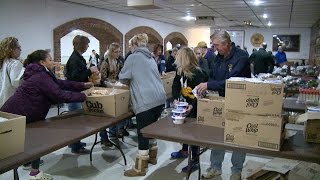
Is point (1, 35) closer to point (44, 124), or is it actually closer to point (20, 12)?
point (20, 12)

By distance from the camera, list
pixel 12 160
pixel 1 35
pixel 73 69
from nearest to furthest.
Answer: pixel 12 160 → pixel 73 69 → pixel 1 35

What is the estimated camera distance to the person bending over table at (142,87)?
3029mm

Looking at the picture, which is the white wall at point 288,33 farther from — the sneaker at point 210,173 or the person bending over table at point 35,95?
the person bending over table at point 35,95

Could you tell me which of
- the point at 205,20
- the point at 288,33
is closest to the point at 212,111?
the point at 205,20

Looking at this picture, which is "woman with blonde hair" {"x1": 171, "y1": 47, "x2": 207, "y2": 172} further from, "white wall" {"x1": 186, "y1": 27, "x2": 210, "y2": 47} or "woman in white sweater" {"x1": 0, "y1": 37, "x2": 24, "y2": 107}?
"white wall" {"x1": 186, "y1": 27, "x2": 210, "y2": 47}

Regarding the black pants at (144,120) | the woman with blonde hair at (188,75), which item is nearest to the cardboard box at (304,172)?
the woman with blonde hair at (188,75)

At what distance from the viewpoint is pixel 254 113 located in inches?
75.0

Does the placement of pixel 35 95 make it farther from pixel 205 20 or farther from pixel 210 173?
pixel 205 20

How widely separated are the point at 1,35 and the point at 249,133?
497 cm

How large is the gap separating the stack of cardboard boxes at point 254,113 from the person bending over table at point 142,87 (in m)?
1.23

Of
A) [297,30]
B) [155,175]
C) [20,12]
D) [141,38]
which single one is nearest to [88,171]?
[155,175]

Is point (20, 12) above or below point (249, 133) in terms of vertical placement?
above

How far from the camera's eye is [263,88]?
1.87 m

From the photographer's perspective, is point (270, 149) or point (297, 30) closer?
point (270, 149)
